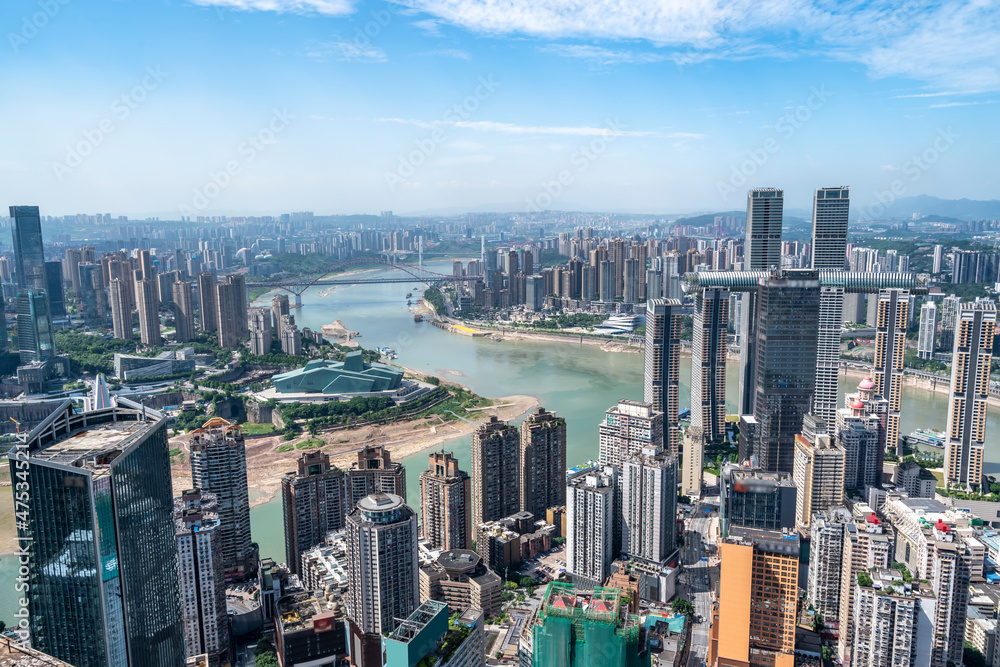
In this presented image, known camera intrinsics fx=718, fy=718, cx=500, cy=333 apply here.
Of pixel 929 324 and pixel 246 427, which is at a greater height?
pixel 929 324

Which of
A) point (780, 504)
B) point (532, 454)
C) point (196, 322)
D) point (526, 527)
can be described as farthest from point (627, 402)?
point (196, 322)

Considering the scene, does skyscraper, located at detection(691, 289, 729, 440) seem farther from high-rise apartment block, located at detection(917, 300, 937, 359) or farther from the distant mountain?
the distant mountain

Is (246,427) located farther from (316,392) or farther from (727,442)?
(727,442)

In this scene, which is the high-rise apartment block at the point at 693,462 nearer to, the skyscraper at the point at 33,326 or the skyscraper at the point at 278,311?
the skyscraper at the point at 278,311

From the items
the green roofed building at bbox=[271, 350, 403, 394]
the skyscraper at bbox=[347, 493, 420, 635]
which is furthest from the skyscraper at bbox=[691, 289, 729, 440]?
the skyscraper at bbox=[347, 493, 420, 635]

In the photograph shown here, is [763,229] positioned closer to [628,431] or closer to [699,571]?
[628,431]

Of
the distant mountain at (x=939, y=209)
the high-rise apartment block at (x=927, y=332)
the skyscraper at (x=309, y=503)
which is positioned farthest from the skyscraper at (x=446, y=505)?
the distant mountain at (x=939, y=209)
